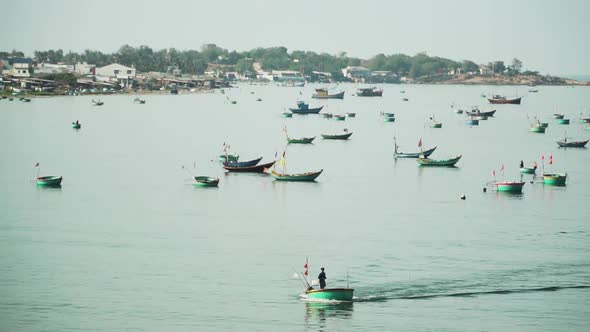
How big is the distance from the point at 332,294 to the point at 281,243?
12.0 m

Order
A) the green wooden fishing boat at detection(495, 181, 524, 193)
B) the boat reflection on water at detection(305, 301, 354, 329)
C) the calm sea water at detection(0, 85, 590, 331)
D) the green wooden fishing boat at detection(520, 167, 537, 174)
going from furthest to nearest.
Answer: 1. the green wooden fishing boat at detection(520, 167, 537, 174)
2. the green wooden fishing boat at detection(495, 181, 524, 193)
3. the calm sea water at detection(0, 85, 590, 331)
4. the boat reflection on water at detection(305, 301, 354, 329)

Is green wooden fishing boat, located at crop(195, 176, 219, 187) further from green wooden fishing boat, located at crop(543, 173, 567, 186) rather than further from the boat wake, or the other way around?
the boat wake

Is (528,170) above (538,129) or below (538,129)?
below

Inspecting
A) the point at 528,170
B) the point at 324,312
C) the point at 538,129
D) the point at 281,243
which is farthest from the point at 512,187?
the point at 538,129

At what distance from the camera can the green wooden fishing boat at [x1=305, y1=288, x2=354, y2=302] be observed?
37.6 m

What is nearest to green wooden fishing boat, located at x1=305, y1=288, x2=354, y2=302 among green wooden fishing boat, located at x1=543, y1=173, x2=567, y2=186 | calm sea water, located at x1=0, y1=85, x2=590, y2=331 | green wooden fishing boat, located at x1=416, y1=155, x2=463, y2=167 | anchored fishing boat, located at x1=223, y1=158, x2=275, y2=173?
calm sea water, located at x1=0, y1=85, x2=590, y2=331

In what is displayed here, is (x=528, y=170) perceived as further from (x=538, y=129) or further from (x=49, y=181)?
(x=538, y=129)

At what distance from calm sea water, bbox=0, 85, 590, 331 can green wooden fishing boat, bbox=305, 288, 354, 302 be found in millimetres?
441

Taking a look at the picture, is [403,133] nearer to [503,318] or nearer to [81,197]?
[81,197]

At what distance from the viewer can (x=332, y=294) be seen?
3766 centimetres

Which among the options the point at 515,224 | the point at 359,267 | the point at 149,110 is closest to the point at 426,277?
the point at 359,267

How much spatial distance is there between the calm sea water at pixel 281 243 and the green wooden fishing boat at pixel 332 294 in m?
0.44

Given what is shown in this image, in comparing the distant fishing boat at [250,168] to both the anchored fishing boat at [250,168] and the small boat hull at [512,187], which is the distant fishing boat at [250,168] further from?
the small boat hull at [512,187]

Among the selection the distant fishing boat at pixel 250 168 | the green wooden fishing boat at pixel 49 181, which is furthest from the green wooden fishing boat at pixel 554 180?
the green wooden fishing boat at pixel 49 181
